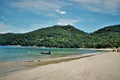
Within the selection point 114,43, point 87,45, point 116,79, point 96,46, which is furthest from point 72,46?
point 116,79

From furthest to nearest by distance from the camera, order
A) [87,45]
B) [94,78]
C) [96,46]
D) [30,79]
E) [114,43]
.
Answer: [87,45] → [96,46] → [114,43] → [94,78] → [30,79]

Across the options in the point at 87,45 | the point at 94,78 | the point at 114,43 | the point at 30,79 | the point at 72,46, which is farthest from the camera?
the point at 72,46

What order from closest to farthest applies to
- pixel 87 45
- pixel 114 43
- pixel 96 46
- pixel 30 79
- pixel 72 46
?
1. pixel 30 79
2. pixel 114 43
3. pixel 96 46
4. pixel 87 45
5. pixel 72 46

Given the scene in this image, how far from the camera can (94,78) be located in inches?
372

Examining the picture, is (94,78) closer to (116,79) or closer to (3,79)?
(116,79)

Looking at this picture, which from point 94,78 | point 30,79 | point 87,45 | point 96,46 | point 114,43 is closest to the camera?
point 30,79

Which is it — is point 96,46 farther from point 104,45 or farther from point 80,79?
point 80,79

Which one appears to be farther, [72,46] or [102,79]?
[72,46]

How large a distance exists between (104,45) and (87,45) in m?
28.1

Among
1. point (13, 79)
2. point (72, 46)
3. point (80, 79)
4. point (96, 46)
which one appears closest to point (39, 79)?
point (13, 79)

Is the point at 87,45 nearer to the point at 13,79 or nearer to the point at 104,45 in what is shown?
the point at 104,45

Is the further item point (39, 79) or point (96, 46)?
point (96, 46)

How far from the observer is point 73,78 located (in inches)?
370

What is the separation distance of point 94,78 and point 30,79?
10.5ft
